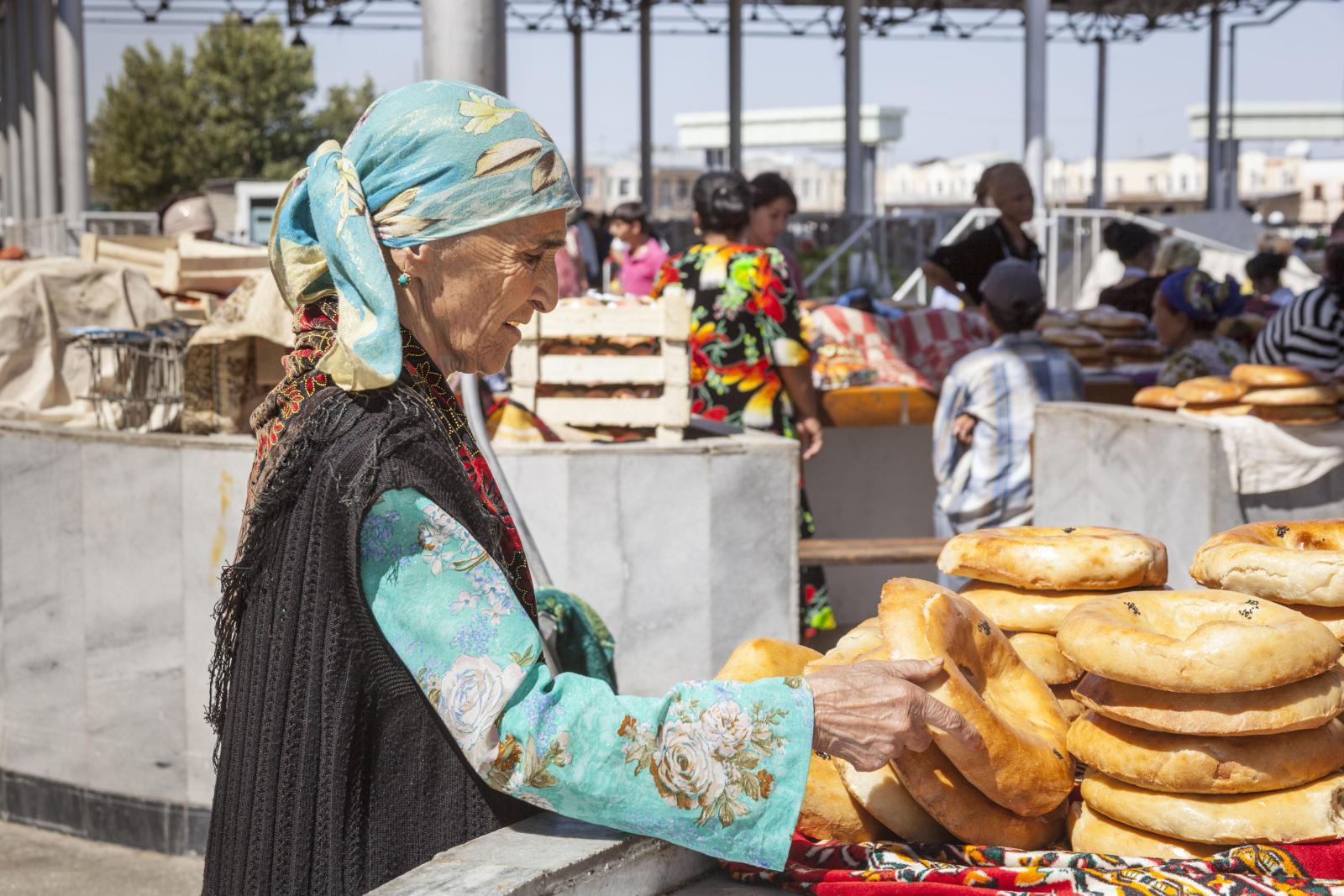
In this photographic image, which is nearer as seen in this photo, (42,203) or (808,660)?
(808,660)

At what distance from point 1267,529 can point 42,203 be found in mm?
18902

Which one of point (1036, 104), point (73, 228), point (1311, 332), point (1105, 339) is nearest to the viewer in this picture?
point (1311, 332)

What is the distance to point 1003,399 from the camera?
5629mm

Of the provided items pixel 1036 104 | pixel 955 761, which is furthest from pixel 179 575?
pixel 1036 104

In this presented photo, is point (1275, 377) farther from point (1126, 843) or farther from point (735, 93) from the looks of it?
point (735, 93)

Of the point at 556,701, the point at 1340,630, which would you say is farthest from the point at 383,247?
the point at 1340,630

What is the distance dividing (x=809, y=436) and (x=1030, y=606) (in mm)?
3728

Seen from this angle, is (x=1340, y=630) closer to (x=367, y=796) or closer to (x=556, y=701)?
(x=556, y=701)

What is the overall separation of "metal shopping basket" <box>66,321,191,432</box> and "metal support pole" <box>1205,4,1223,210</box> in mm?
27705

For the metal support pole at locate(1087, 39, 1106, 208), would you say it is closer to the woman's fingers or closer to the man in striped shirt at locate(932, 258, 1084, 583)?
the man in striped shirt at locate(932, 258, 1084, 583)

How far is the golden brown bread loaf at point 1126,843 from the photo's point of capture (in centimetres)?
183

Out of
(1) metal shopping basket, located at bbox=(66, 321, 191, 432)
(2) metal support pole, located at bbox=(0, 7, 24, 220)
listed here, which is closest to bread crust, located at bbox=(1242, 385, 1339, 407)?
(1) metal shopping basket, located at bbox=(66, 321, 191, 432)

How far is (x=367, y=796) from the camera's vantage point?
1.74 m

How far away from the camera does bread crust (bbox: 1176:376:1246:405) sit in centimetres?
495
